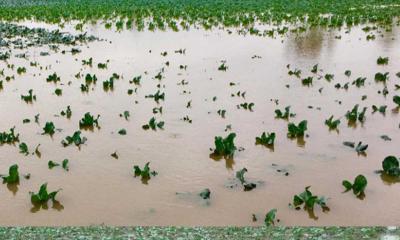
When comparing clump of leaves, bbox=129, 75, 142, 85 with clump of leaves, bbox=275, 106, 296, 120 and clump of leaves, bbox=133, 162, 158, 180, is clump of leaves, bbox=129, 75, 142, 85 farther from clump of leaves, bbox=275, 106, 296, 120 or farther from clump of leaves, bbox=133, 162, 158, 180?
clump of leaves, bbox=133, 162, 158, 180

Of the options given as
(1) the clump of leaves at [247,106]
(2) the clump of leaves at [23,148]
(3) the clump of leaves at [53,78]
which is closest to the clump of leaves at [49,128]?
(2) the clump of leaves at [23,148]

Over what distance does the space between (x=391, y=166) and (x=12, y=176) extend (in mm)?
7223

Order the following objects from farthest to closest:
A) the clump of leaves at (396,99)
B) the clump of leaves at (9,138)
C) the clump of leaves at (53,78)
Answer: the clump of leaves at (53,78)
the clump of leaves at (396,99)
the clump of leaves at (9,138)

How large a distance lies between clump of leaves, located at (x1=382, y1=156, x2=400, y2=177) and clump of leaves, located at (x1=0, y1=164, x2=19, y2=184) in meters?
7.05

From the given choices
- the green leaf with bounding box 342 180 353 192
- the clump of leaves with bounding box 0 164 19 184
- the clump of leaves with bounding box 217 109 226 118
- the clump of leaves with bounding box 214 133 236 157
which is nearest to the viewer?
the green leaf with bounding box 342 180 353 192

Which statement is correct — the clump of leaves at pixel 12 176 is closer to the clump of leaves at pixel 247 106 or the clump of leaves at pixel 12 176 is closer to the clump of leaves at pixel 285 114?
the clump of leaves at pixel 247 106

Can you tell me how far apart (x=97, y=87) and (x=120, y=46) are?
27.2 ft

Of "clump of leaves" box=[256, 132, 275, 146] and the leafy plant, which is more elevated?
"clump of leaves" box=[256, 132, 275, 146]

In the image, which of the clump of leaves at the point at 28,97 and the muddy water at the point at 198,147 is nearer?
the muddy water at the point at 198,147

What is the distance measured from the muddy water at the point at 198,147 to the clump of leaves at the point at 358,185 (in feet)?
0.50

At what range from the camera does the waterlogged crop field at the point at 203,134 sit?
320 inches

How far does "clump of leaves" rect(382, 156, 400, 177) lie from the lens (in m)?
8.89

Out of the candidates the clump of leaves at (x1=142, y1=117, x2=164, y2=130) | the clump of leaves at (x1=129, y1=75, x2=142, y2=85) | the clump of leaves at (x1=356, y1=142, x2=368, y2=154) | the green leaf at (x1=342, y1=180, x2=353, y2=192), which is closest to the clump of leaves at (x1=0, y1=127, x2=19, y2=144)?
the clump of leaves at (x1=142, y1=117, x2=164, y2=130)

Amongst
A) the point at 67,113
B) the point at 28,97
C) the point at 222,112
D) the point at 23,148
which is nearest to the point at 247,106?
the point at 222,112
